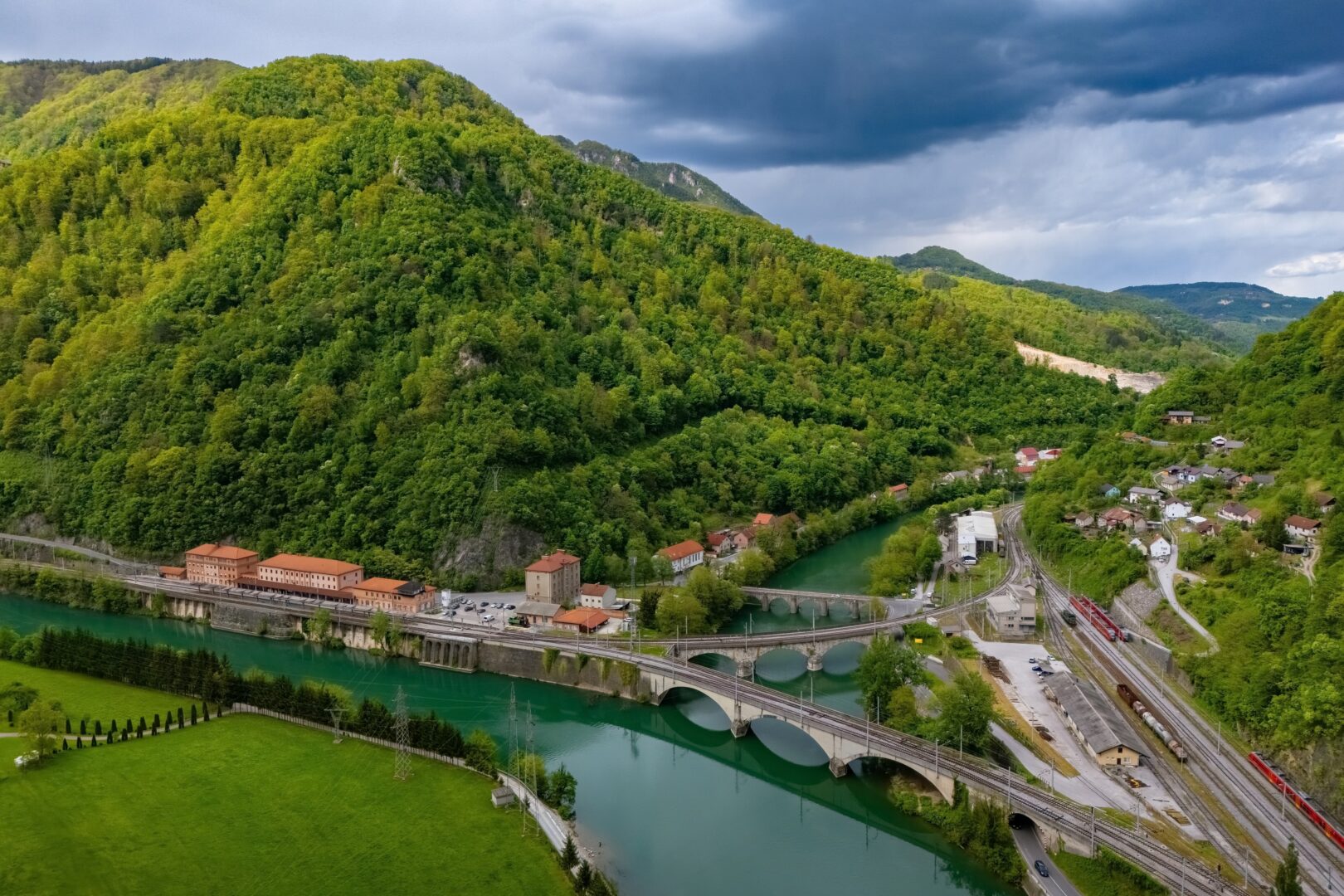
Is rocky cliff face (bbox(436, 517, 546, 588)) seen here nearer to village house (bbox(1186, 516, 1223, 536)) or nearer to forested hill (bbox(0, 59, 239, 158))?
village house (bbox(1186, 516, 1223, 536))

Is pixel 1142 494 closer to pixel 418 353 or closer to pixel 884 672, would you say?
pixel 884 672

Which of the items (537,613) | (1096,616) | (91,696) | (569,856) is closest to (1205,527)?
(1096,616)

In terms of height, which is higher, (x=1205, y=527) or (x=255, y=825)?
(x=1205, y=527)

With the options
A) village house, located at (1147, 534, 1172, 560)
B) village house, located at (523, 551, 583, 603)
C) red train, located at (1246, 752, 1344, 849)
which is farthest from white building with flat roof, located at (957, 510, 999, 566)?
red train, located at (1246, 752, 1344, 849)

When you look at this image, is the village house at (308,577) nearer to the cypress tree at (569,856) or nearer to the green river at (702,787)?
the green river at (702,787)

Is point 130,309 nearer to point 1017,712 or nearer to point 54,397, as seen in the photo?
point 54,397

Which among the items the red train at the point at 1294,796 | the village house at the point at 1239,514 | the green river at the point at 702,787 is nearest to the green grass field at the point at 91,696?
the green river at the point at 702,787

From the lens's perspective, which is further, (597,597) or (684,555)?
(684,555)
